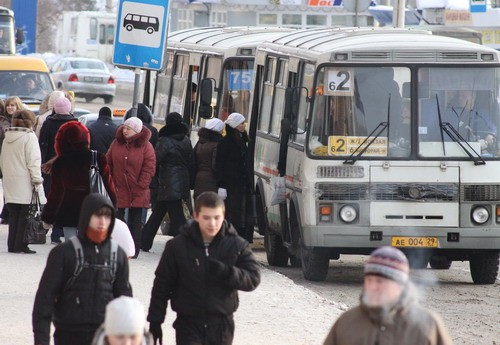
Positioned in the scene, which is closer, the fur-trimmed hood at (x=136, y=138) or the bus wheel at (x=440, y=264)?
the fur-trimmed hood at (x=136, y=138)

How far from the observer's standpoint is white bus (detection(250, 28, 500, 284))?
47.3 ft

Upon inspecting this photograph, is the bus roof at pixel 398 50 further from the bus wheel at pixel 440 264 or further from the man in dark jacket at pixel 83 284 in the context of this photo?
the man in dark jacket at pixel 83 284

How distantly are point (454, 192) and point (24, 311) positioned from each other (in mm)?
4944

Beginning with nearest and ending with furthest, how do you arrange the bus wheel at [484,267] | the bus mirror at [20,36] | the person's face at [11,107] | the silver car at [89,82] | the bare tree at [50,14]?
the bus wheel at [484,267] < the person's face at [11,107] < the bus mirror at [20,36] < the silver car at [89,82] < the bare tree at [50,14]

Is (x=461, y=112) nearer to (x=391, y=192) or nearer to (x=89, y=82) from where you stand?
(x=391, y=192)

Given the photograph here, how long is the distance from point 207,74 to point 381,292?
51.2 feet

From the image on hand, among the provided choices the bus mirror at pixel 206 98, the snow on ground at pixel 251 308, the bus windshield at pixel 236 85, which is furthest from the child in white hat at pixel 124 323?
the bus windshield at pixel 236 85

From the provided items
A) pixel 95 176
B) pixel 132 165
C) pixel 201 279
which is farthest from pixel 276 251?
pixel 201 279

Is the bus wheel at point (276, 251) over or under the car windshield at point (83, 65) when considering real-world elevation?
under

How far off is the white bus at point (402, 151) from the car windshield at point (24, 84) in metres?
15.5

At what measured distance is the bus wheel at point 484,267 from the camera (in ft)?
49.4

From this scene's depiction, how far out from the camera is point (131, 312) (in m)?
5.62

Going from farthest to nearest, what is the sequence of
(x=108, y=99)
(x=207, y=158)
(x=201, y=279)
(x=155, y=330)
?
(x=108, y=99) < (x=207, y=158) < (x=155, y=330) < (x=201, y=279)

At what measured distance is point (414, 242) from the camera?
47.4 feet
